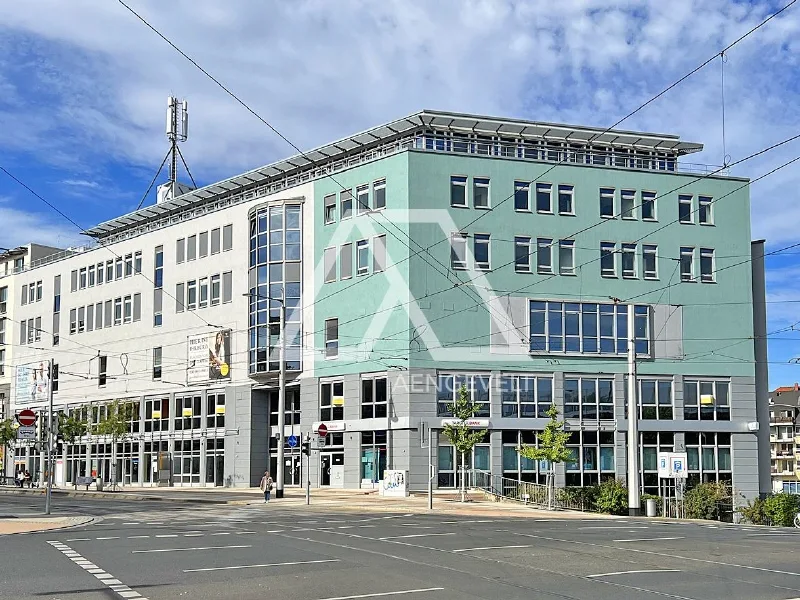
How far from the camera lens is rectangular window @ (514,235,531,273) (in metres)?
55.2

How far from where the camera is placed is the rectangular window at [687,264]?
5800 centimetres

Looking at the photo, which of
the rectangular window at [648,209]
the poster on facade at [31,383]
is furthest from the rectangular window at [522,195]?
the poster on facade at [31,383]

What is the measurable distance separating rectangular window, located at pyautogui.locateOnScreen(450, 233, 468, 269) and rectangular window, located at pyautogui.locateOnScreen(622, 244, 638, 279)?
9311mm

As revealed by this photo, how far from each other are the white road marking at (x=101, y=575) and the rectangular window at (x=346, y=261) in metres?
37.1

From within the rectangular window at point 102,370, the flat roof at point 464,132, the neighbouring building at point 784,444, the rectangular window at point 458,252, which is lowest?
Answer: the neighbouring building at point 784,444

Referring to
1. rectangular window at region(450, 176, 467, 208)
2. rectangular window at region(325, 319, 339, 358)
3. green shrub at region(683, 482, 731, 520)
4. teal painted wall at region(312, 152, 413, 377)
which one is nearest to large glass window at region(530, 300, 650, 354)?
rectangular window at region(450, 176, 467, 208)

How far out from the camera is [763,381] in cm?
6003

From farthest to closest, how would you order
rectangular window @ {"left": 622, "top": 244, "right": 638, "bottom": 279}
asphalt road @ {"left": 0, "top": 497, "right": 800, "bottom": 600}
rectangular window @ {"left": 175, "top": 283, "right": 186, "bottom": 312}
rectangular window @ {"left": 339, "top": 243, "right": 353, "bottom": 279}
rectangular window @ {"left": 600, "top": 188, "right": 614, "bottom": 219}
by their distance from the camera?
1. rectangular window @ {"left": 175, "top": 283, "right": 186, "bottom": 312}
2. rectangular window @ {"left": 600, "top": 188, "right": 614, "bottom": 219}
3. rectangular window @ {"left": 622, "top": 244, "right": 638, "bottom": 279}
4. rectangular window @ {"left": 339, "top": 243, "right": 353, "bottom": 279}
5. asphalt road @ {"left": 0, "top": 497, "right": 800, "bottom": 600}

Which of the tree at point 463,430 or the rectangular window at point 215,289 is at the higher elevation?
the rectangular window at point 215,289

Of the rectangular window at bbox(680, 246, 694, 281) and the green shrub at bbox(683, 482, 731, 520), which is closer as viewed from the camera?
the green shrub at bbox(683, 482, 731, 520)

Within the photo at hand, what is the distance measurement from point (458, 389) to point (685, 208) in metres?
17.1

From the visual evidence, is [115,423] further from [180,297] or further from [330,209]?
[330,209]

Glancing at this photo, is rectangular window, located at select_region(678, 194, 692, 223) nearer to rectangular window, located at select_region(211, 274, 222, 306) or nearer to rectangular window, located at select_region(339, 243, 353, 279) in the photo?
rectangular window, located at select_region(339, 243, 353, 279)

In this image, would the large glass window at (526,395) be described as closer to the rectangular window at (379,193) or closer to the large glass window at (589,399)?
the large glass window at (589,399)
